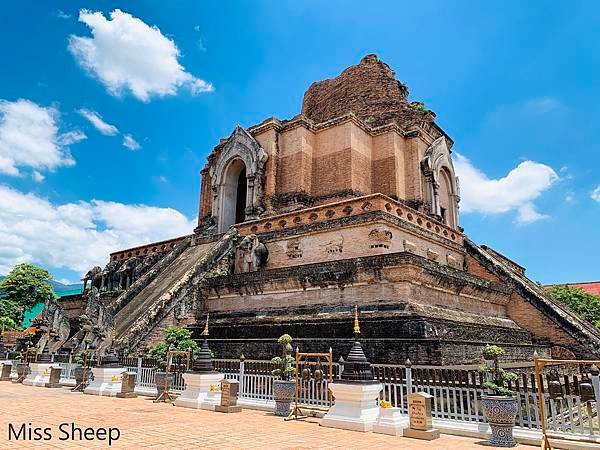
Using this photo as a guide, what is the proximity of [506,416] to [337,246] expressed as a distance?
9797 millimetres

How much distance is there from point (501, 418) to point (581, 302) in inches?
1100

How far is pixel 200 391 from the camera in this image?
11.2 m

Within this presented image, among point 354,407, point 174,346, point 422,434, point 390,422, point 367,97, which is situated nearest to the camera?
point 422,434

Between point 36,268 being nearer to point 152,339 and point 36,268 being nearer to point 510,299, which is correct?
point 152,339

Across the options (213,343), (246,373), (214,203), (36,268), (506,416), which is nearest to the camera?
(506,416)

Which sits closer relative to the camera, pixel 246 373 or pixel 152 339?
pixel 246 373

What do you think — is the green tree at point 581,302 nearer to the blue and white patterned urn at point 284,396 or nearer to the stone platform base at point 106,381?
the blue and white patterned urn at point 284,396

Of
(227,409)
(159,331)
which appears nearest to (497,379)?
(227,409)

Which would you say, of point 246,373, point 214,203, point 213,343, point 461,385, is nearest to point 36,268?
point 214,203

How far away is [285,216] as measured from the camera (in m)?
18.6

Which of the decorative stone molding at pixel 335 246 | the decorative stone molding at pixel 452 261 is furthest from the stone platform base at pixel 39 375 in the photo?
the decorative stone molding at pixel 452 261

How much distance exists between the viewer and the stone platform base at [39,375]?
1597cm

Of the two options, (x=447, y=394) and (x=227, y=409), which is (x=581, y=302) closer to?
(x=447, y=394)

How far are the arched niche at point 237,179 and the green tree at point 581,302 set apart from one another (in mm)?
19825
